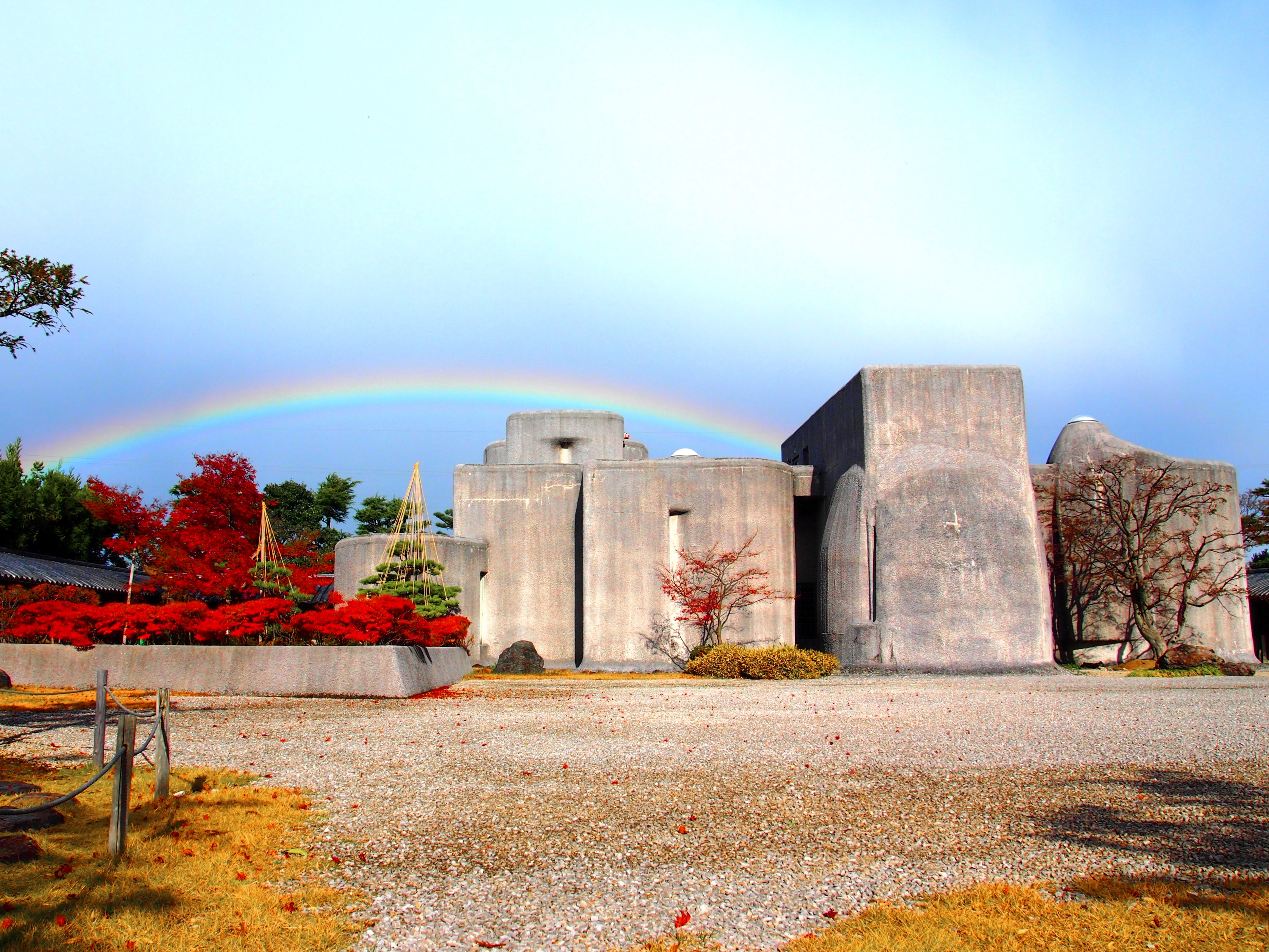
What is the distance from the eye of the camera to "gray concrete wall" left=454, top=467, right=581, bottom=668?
83.5ft

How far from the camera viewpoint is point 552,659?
2523cm

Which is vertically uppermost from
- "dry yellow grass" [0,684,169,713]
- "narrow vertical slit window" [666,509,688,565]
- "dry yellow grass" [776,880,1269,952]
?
"narrow vertical slit window" [666,509,688,565]

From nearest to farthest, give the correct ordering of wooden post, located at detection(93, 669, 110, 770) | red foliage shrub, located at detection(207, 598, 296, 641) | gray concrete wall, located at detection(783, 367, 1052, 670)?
wooden post, located at detection(93, 669, 110, 770) < red foliage shrub, located at detection(207, 598, 296, 641) < gray concrete wall, located at detection(783, 367, 1052, 670)

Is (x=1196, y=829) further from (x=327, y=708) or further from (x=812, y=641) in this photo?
(x=812, y=641)

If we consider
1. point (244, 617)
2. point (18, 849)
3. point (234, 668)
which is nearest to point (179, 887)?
point (18, 849)

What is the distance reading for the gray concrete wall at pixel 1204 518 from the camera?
2367 centimetres

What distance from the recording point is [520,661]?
75.5 ft

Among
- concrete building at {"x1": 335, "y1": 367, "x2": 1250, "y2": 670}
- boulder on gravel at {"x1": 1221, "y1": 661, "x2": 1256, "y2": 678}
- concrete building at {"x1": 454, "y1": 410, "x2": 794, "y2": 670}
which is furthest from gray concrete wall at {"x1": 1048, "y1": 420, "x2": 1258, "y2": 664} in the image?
concrete building at {"x1": 454, "y1": 410, "x2": 794, "y2": 670}

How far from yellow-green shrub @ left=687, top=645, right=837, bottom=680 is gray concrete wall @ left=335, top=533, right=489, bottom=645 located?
625 cm

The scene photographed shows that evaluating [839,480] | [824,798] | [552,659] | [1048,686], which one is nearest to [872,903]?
[824,798]

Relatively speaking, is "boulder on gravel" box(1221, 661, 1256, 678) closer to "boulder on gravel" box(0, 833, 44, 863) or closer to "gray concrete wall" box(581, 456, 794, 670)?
"gray concrete wall" box(581, 456, 794, 670)

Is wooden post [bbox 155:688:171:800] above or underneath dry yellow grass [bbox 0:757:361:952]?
above

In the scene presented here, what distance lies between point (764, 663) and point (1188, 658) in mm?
10491

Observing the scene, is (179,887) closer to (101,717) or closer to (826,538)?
(101,717)
